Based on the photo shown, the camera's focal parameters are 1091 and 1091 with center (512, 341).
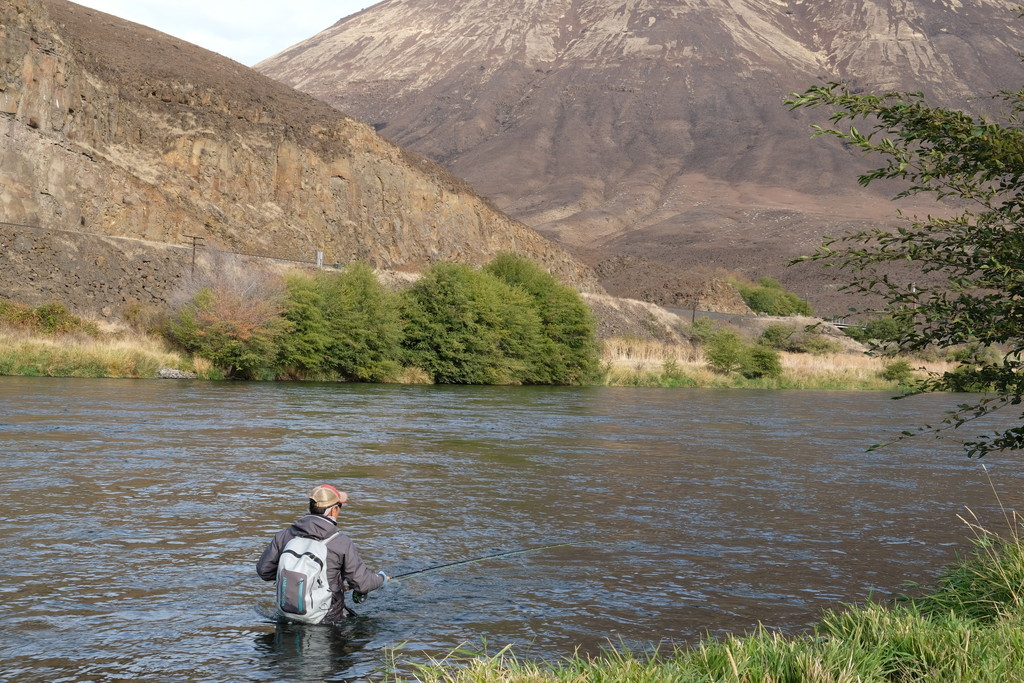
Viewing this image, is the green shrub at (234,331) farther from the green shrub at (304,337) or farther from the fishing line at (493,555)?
the fishing line at (493,555)

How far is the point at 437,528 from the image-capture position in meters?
13.7

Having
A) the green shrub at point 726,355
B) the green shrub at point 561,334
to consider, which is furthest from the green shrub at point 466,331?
the green shrub at point 726,355

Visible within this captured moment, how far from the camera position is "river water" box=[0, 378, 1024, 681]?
28.9 ft

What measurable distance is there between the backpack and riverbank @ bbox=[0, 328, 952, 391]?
1377cm

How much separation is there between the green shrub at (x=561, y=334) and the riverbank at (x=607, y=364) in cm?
170

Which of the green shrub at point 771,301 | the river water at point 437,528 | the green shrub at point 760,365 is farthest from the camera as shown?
the green shrub at point 771,301

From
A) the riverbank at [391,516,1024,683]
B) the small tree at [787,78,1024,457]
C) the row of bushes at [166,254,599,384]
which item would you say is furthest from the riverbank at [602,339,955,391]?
the riverbank at [391,516,1024,683]

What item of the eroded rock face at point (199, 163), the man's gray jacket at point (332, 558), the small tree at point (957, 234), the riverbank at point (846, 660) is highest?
the eroded rock face at point (199, 163)

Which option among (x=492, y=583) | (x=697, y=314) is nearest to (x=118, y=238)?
(x=492, y=583)

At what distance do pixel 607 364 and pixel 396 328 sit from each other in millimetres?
14143

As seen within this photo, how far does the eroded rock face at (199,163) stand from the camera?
54.2 metres

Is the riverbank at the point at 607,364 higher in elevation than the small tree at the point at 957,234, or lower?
lower

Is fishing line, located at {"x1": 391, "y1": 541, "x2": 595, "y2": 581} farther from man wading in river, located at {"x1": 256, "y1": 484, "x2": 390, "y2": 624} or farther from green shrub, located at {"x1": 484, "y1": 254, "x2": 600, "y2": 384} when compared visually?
green shrub, located at {"x1": 484, "y1": 254, "x2": 600, "y2": 384}

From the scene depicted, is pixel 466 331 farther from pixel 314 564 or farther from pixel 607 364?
pixel 314 564
